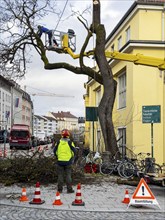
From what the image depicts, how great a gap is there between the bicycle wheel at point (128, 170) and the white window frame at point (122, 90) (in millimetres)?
12260

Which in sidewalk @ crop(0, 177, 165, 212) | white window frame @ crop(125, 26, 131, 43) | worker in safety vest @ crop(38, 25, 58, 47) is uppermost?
white window frame @ crop(125, 26, 131, 43)

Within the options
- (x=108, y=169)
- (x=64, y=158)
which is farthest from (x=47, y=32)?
(x=64, y=158)

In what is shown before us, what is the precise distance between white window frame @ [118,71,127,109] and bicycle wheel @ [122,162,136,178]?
1226 cm

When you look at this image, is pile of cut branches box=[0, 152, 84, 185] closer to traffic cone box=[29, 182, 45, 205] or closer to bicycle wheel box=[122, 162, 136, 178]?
bicycle wheel box=[122, 162, 136, 178]

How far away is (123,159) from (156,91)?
8840 millimetres

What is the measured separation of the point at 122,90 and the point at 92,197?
18.5m

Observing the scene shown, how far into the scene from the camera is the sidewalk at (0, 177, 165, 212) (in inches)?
412

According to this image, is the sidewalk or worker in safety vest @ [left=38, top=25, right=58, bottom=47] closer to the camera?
the sidewalk

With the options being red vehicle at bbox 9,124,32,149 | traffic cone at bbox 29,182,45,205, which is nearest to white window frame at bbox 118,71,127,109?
traffic cone at bbox 29,182,45,205

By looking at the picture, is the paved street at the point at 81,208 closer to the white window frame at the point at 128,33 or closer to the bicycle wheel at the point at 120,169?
the bicycle wheel at the point at 120,169

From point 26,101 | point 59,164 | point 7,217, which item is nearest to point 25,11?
point 59,164

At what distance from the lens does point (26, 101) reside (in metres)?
136

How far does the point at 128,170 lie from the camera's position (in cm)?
1698

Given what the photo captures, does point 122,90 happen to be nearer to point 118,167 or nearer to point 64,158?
point 118,167
